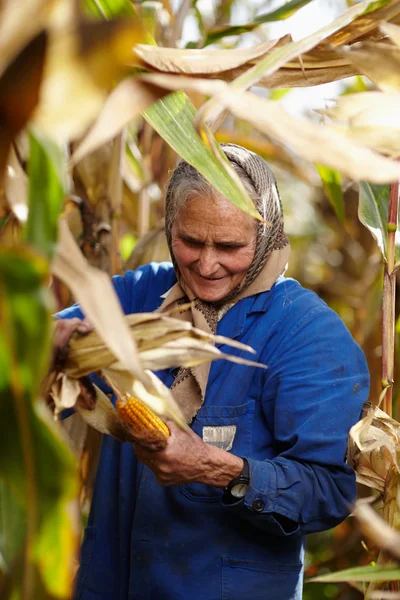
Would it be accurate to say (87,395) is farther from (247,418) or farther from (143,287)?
(143,287)

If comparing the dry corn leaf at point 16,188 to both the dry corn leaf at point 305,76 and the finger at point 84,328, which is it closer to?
the finger at point 84,328

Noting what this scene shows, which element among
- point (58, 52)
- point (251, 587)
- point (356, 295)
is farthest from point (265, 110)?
point (356, 295)

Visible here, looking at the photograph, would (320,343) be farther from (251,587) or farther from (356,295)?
(356,295)

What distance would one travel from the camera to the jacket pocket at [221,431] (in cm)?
152

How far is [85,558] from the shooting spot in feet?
5.61

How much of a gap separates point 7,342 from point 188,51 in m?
0.68

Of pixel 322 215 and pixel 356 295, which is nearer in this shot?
pixel 356 295

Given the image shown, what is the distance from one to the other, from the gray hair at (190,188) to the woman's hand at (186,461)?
463mm

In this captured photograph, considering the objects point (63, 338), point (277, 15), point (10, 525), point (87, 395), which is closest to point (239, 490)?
point (87, 395)

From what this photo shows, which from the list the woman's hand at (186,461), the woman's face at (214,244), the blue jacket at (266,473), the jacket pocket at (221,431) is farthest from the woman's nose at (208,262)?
the woman's hand at (186,461)

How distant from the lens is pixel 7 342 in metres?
0.69

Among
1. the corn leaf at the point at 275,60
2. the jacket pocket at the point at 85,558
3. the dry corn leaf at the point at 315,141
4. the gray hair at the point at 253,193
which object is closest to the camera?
the dry corn leaf at the point at 315,141

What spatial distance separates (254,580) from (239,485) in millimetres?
229

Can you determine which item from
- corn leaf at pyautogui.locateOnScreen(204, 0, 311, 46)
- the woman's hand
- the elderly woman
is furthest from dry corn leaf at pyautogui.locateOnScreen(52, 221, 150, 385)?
corn leaf at pyautogui.locateOnScreen(204, 0, 311, 46)
